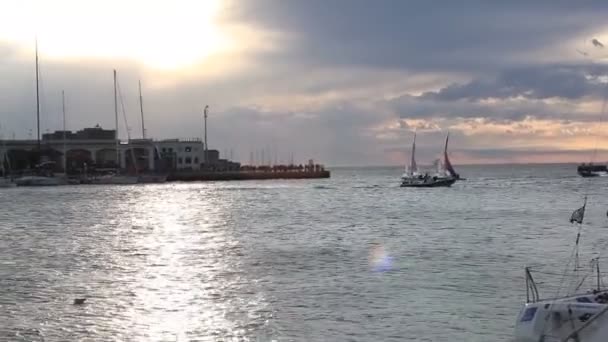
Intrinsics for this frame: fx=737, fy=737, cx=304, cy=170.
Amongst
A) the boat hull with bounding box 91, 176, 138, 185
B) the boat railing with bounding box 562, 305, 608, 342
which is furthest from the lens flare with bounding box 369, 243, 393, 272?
the boat hull with bounding box 91, 176, 138, 185

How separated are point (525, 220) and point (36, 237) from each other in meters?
41.6

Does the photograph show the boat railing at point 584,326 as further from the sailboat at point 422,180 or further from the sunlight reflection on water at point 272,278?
the sailboat at point 422,180

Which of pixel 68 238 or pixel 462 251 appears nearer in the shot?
pixel 462 251

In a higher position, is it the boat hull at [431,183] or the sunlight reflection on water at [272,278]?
the boat hull at [431,183]

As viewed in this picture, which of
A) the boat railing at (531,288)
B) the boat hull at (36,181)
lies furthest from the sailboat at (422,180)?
the boat railing at (531,288)

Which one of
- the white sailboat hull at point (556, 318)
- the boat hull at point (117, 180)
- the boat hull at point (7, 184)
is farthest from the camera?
the boat hull at point (117, 180)

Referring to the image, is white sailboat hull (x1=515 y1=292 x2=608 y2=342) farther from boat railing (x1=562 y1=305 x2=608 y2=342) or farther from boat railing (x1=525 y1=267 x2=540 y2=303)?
boat railing (x1=525 y1=267 x2=540 y2=303)

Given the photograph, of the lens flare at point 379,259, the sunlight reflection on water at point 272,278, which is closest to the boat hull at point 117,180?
the sunlight reflection on water at point 272,278

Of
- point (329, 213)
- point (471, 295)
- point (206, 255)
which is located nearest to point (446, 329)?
point (471, 295)

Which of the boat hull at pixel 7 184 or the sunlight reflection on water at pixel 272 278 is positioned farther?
the boat hull at pixel 7 184

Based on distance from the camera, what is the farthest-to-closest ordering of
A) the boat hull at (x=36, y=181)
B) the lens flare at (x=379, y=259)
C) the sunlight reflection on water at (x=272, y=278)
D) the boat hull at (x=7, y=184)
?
the boat hull at (x=36, y=181), the boat hull at (x=7, y=184), the lens flare at (x=379, y=259), the sunlight reflection on water at (x=272, y=278)

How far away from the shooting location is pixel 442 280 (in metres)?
30.6

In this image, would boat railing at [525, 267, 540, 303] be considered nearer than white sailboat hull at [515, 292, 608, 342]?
No

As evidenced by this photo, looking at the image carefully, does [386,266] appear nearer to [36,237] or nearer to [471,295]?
[471,295]
